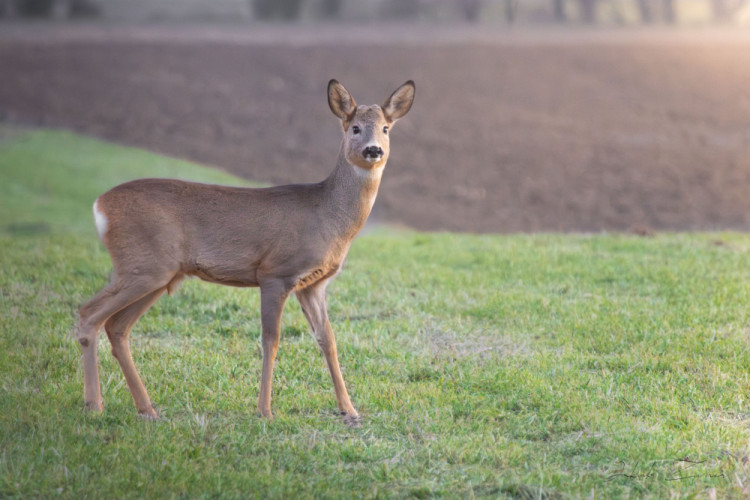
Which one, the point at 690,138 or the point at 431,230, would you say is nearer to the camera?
the point at 431,230

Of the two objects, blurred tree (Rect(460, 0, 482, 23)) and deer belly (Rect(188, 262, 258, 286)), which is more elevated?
blurred tree (Rect(460, 0, 482, 23))

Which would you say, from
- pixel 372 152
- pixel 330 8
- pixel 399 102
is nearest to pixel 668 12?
pixel 330 8

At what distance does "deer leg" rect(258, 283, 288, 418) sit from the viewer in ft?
17.3

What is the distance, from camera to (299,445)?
5.00 metres

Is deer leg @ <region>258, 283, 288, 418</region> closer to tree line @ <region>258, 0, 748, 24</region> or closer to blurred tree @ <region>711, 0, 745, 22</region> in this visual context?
tree line @ <region>258, 0, 748, 24</region>

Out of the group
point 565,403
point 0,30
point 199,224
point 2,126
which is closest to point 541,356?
point 565,403

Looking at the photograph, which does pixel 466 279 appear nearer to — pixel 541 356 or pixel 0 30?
pixel 541 356

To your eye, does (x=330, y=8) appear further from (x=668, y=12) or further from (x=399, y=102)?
(x=399, y=102)

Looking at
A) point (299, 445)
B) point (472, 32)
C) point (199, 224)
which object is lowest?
point (299, 445)

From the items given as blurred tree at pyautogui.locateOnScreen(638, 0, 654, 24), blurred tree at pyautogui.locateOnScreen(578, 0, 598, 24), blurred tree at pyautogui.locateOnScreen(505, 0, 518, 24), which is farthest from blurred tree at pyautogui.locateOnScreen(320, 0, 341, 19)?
blurred tree at pyautogui.locateOnScreen(638, 0, 654, 24)

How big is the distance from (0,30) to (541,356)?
18788 millimetres

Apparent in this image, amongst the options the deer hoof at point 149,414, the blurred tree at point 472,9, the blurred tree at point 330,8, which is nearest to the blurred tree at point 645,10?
the blurred tree at point 472,9

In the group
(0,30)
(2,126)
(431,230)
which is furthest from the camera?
(0,30)

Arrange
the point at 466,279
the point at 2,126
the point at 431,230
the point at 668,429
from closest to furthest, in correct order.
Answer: the point at 668,429
the point at 466,279
the point at 431,230
the point at 2,126
